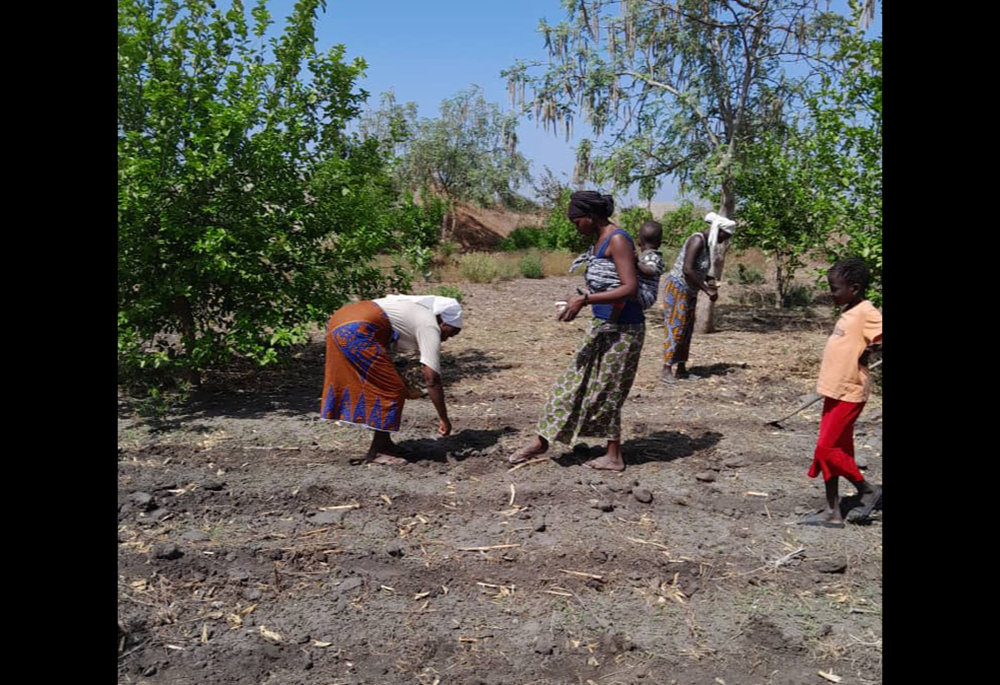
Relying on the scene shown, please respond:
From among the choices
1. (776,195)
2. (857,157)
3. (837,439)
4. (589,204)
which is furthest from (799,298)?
(837,439)

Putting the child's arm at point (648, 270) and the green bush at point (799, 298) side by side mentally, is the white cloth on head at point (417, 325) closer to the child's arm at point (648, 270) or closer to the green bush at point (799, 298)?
the child's arm at point (648, 270)

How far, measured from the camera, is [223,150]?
631 centimetres

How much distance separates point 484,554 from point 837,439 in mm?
1986

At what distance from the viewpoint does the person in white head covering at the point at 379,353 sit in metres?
5.05

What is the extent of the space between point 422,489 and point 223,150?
10.8 ft

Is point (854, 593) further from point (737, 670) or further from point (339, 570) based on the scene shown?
point (339, 570)

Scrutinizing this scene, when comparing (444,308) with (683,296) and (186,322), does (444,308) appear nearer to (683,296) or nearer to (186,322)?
(186,322)

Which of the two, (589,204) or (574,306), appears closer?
(574,306)

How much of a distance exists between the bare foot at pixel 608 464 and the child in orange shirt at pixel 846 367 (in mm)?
1360

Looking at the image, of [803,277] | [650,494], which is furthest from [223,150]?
[803,277]

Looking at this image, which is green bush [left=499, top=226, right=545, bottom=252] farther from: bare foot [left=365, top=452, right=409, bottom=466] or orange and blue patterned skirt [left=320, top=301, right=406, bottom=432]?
orange and blue patterned skirt [left=320, top=301, right=406, bottom=432]

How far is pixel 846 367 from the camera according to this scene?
414 cm

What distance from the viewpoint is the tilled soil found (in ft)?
10.7

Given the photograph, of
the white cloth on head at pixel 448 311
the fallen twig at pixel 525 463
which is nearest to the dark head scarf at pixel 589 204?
the white cloth on head at pixel 448 311
